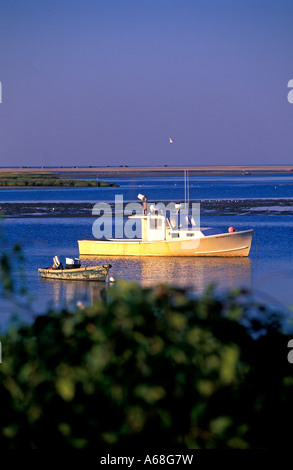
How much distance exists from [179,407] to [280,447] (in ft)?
2.60

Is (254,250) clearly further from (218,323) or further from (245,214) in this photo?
(218,323)

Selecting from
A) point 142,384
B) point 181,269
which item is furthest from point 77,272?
point 142,384

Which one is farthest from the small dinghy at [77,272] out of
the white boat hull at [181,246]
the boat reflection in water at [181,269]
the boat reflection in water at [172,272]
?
the white boat hull at [181,246]

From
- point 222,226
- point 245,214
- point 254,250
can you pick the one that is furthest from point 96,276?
point 245,214

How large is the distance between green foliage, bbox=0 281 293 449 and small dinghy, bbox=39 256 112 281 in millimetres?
22401

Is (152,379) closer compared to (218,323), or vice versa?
(152,379)

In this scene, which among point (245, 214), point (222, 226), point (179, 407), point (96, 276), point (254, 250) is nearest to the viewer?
point (179, 407)

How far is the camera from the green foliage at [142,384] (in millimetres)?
3969

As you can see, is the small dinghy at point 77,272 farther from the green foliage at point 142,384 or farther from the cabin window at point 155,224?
the green foliage at point 142,384

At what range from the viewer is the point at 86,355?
4.13m

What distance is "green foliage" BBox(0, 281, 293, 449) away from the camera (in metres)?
3.97

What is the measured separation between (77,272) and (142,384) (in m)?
23.4

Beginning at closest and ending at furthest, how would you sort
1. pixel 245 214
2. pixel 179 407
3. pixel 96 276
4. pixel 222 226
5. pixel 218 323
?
1. pixel 179 407
2. pixel 218 323
3. pixel 96 276
4. pixel 222 226
5. pixel 245 214

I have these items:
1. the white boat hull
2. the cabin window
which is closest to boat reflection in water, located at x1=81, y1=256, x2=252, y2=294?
the white boat hull
